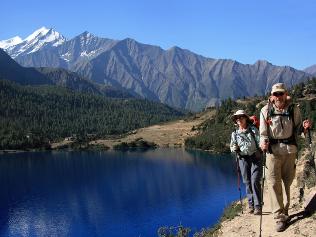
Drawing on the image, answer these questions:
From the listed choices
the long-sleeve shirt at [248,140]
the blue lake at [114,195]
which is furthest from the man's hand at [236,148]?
the blue lake at [114,195]

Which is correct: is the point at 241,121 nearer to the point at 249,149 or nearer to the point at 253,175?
the point at 249,149

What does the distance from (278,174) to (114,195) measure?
87119 millimetres

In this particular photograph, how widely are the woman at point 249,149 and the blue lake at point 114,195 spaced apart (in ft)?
95.2

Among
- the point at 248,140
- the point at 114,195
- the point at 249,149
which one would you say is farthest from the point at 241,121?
the point at 114,195

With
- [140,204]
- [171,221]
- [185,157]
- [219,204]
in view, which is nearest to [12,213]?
[140,204]

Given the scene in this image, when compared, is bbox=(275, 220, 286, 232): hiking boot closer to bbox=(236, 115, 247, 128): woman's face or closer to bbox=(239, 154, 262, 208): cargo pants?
bbox=(239, 154, 262, 208): cargo pants

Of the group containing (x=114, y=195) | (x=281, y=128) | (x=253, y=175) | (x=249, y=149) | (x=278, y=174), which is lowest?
(x=114, y=195)

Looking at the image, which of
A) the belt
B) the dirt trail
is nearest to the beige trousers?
the belt

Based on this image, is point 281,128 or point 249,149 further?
point 249,149

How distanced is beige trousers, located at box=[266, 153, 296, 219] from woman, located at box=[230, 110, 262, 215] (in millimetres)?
3072

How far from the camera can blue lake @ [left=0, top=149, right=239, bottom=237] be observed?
234 ft

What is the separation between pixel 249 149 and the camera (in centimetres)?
1717

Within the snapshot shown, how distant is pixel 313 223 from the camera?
13.5m

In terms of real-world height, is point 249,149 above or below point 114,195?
above
